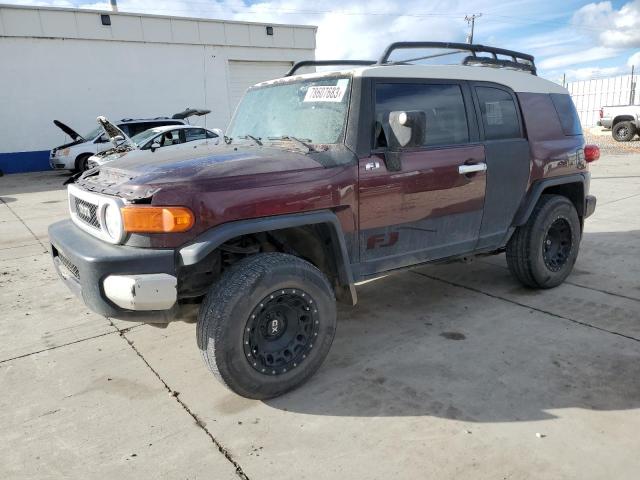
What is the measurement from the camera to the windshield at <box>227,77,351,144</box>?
10.7 feet

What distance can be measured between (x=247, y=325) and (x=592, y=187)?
9575 mm

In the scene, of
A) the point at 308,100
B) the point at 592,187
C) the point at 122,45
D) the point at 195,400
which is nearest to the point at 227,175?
A: the point at 308,100

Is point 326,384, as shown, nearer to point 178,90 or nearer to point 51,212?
point 51,212

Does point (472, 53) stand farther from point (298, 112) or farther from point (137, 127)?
point (137, 127)

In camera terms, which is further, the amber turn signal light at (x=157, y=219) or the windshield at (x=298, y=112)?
the windshield at (x=298, y=112)

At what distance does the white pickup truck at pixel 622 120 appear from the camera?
60.5 feet

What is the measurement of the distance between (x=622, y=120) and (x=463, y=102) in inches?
744

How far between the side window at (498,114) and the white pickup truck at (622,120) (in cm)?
1785

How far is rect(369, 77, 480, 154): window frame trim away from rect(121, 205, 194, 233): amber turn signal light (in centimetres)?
131

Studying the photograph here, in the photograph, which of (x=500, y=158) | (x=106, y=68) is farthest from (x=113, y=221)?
(x=106, y=68)

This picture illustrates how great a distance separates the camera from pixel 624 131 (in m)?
19.1

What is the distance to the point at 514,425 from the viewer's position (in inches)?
102

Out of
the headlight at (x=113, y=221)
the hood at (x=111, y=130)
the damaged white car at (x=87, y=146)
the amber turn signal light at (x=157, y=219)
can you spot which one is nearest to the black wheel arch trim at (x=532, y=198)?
the amber turn signal light at (x=157, y=219)

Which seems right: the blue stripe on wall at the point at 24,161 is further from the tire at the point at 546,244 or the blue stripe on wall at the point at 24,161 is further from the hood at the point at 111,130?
the tire at the point at 546,244
